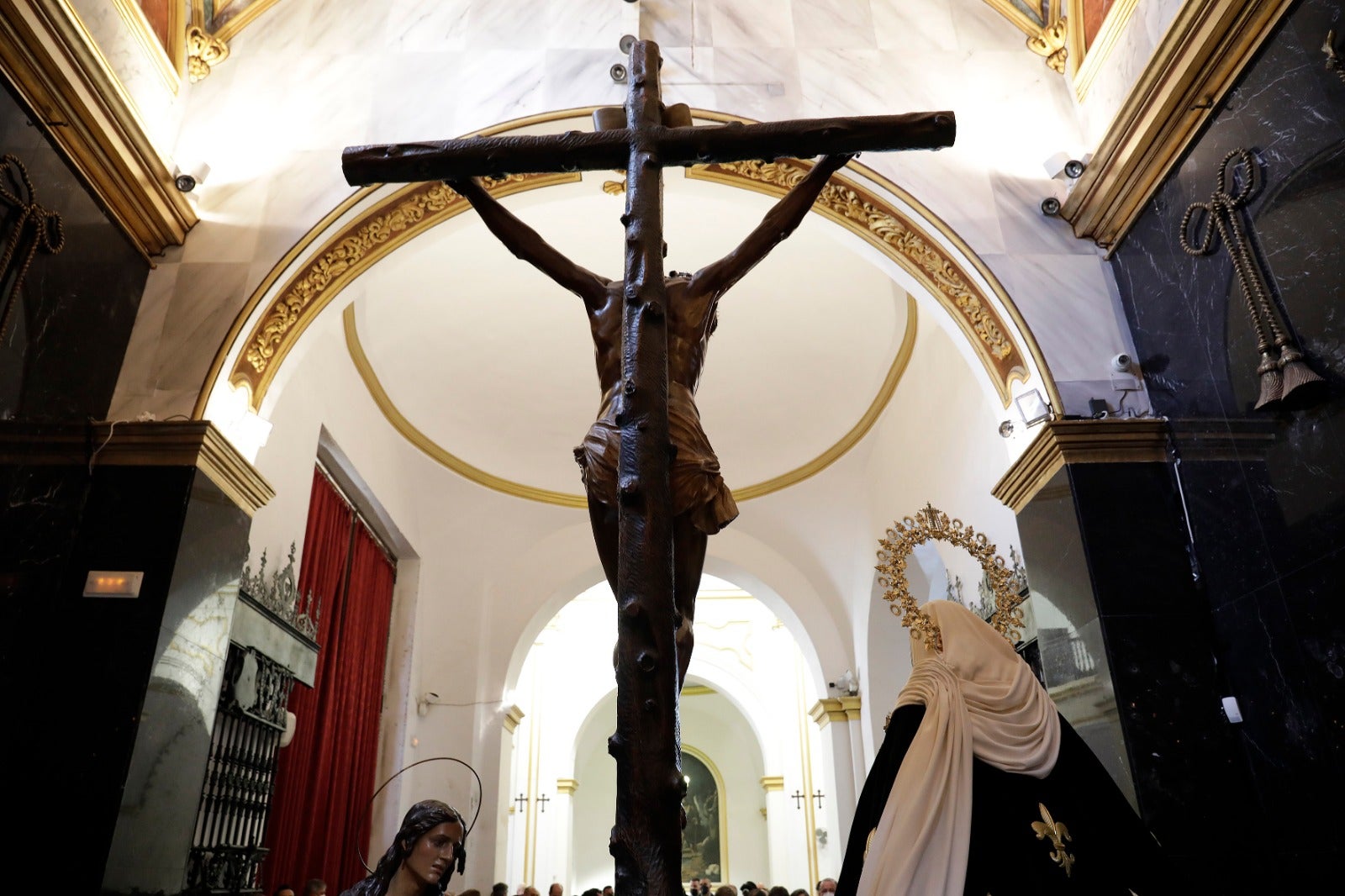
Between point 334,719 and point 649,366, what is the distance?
7495 mm

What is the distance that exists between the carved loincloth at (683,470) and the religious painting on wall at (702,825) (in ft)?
68.8

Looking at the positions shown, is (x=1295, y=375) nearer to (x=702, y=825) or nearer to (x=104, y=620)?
(x=104, y=620)

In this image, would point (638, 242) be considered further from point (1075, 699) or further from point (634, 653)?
point (1075, 699)

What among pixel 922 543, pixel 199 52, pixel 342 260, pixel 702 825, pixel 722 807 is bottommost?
pixel 922 543

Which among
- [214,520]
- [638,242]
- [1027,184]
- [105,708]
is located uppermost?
[1027,184]

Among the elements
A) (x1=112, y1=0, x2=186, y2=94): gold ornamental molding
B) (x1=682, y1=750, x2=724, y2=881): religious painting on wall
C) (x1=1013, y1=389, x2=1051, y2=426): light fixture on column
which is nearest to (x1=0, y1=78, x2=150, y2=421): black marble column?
(x1=112, y1=0, x2=186, y2=94): gold ornamental molding

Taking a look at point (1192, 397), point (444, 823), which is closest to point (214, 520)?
point (444, 823)

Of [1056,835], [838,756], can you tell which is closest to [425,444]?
[838,756]

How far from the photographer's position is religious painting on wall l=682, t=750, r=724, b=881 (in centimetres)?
2238

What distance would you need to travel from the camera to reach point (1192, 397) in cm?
478

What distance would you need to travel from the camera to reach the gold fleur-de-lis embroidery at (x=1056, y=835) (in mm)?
2266

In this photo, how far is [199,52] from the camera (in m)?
6.07

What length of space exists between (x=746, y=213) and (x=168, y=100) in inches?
154

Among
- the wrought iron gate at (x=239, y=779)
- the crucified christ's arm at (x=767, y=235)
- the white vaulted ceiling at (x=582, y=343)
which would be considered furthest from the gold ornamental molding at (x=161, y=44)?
the crucified christ's arm at (x=767, y=235)
